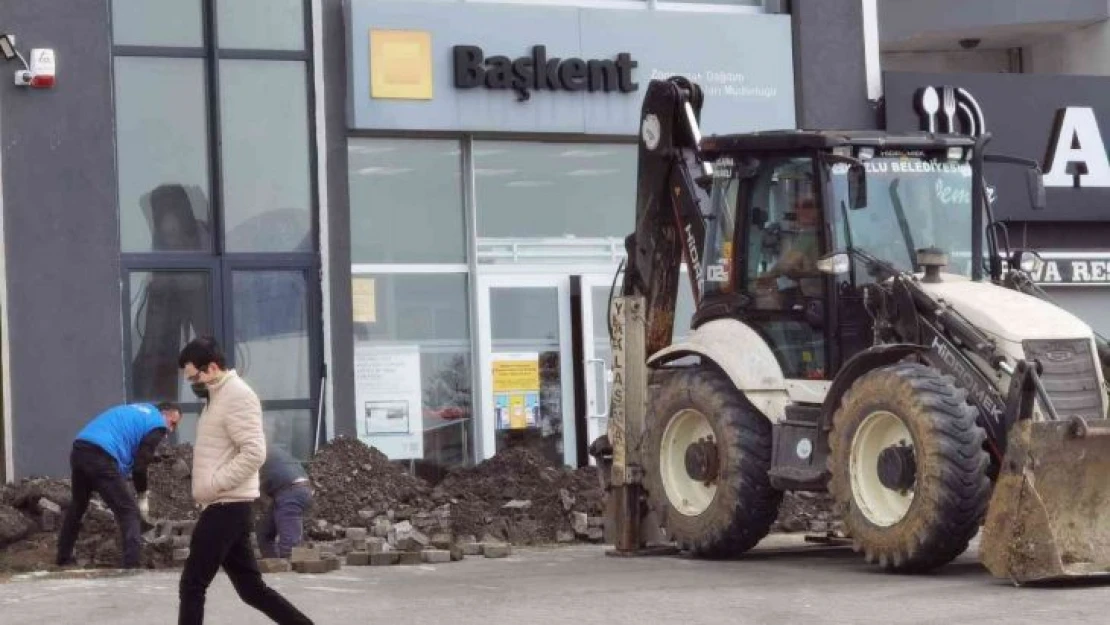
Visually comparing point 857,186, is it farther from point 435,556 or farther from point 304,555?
point 304,555

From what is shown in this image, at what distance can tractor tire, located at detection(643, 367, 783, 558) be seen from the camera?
15453mm

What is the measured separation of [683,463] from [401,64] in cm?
711

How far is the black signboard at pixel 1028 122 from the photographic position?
24.0m

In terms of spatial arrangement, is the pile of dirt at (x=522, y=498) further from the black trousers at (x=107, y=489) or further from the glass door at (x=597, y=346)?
the black trousers at (x=107, y=489)

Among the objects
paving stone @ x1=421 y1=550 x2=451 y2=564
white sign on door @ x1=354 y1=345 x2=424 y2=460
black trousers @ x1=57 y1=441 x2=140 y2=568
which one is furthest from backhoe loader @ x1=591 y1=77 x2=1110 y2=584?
white sign on door @ x1=354 y1=345 x2=424 y2=460

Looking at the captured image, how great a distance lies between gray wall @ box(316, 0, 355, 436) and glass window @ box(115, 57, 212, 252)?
1273 millimetres

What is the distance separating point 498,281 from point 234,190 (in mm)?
2943

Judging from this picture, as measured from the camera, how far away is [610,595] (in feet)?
43.7

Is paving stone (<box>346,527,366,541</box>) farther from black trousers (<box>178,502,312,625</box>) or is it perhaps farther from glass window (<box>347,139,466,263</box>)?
black trousers (<box>178,502,312,625</box>)

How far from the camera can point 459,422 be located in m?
22.2

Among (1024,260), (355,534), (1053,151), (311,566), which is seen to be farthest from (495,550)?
(1053,151)

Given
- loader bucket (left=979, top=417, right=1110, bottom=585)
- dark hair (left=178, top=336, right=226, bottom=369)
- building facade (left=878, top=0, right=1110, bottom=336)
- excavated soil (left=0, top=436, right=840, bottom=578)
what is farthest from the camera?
building facade (left=878, top=0, right=1110, bottom=336)

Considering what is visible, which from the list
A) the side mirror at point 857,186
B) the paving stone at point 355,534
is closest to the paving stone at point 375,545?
the paving stone at point 355,534

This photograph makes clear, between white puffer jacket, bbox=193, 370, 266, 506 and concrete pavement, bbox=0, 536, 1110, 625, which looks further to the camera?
concrete pavement, bbox=0, 536, 1110, 625
